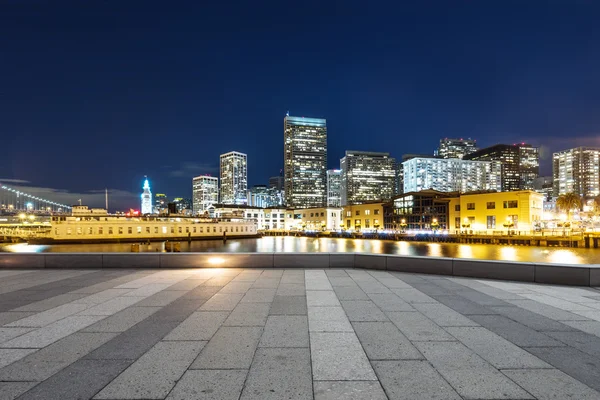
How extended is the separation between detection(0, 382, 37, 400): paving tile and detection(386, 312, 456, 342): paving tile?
6.34 metres

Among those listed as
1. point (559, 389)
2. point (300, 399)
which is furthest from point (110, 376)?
point (559, 389)

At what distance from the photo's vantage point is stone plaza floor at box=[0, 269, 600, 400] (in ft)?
15.2

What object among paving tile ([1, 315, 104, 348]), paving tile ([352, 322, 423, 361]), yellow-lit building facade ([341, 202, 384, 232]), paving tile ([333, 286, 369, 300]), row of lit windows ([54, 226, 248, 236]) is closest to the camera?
paving tile ([352, 322, 423, 361])

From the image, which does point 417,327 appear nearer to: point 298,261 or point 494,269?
point 494,269

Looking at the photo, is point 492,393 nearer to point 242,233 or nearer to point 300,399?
point 300,399

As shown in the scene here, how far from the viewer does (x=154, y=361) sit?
5.44m

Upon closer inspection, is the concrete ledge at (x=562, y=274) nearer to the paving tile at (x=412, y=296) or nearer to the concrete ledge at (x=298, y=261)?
the paving tile at (x=412, y=296)

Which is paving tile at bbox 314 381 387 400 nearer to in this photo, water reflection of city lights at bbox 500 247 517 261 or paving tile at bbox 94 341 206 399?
paving tile at bbox 94 341 206 399

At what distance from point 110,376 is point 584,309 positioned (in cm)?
1120

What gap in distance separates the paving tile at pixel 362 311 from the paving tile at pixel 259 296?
2.28 metres

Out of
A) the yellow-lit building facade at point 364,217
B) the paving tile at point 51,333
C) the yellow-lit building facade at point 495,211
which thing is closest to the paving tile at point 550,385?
the paving tile at point 51,333

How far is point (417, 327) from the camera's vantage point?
7215mm

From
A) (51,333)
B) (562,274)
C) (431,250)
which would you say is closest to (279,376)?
(51,333)

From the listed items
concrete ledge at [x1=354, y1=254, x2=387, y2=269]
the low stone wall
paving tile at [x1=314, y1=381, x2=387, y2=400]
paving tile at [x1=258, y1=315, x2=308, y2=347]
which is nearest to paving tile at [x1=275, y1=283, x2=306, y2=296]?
paving tile at [x1=258, y1=315, x2=308, y2=347]
